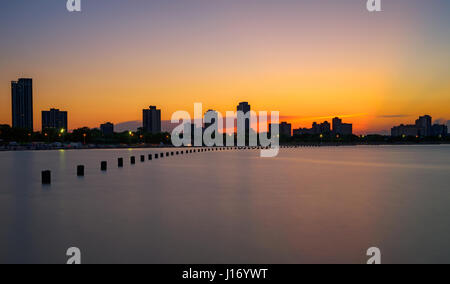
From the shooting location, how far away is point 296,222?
10641 mm

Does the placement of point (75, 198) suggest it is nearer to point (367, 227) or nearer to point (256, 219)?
point (256, 219)

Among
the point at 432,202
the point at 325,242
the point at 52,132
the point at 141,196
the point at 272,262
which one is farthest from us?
the point at 52,132

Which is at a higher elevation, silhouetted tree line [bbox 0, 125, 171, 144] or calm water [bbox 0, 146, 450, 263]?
silhouetted tree line [bbox 0, 125, 171, 144]

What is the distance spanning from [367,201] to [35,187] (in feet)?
49.8

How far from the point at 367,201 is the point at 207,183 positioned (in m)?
9.13

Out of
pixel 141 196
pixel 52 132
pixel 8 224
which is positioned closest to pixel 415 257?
pixel 8 224

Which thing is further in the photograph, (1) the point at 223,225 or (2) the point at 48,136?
(2) the point at 48,136

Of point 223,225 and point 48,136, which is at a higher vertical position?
point 48,136

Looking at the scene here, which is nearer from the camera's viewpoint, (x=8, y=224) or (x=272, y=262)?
(x=272, y=262)

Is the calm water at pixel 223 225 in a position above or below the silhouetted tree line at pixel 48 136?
below

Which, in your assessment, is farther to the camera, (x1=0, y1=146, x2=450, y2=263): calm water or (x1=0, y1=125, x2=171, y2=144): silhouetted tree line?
(x1=0, y1=125, x2=171, y2=144): silhouetted tree line

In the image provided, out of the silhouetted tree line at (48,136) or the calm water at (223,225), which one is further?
the silhouetted tree line at (48,136)

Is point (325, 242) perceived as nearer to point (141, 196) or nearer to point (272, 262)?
point (272, 262)

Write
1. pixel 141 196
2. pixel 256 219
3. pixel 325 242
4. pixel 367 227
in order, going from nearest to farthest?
pixel 325 242 < pixel 367 227 < pixel 256 219 < pixel 141 196
